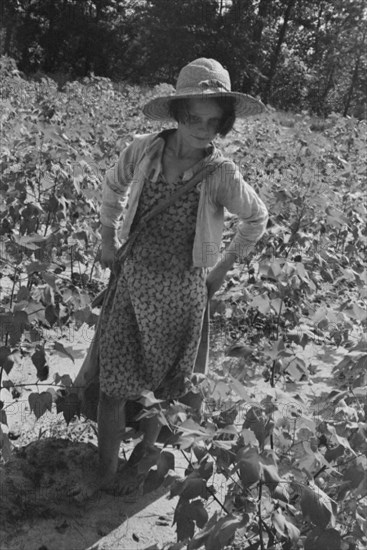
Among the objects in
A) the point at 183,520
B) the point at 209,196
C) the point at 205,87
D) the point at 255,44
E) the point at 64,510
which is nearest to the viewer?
the point at 183,520

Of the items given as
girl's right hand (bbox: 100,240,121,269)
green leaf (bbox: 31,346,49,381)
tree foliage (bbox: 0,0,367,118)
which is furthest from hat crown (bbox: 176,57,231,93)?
tree foliage (bbox: 0,0,367,118)

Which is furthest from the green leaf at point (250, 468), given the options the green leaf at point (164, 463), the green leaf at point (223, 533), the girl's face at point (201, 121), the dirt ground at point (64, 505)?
the girl's face at point (201, 121)

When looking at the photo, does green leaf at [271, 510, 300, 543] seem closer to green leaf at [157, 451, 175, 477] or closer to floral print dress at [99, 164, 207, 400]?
green leaf at [157, 451, 175, 477]

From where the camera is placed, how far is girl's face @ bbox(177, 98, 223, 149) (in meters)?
1.69

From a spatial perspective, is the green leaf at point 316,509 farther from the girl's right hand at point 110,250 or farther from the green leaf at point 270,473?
the girl's right hand at point 110,250

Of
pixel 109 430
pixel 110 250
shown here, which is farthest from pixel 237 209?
pixel 109 430

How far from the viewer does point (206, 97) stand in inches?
65.9

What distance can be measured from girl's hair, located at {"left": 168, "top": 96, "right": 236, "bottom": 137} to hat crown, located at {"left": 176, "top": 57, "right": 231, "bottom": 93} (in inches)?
1.2

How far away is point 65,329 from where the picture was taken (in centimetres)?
331

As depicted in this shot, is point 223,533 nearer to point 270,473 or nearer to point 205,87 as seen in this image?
point 270,473

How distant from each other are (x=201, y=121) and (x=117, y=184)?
0.35 metres

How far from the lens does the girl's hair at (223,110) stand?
171 centimetres

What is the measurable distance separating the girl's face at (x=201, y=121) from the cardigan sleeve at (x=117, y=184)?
21cm

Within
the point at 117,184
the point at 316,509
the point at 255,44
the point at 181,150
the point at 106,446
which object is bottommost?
the point at 106,446
